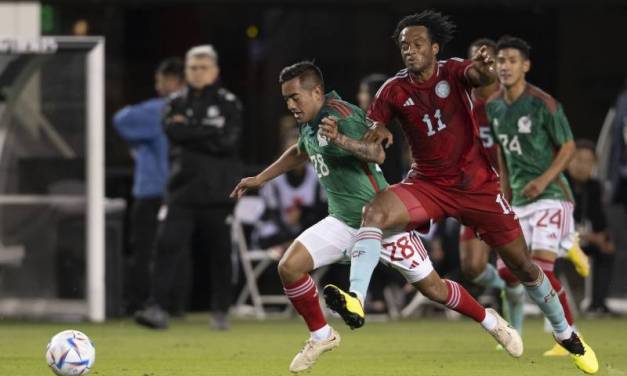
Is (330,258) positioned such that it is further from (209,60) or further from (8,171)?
(8,171)

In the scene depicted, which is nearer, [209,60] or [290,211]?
[209,60]

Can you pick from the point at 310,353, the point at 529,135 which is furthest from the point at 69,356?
the point at 529,135

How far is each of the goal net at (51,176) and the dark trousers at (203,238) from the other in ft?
4.08

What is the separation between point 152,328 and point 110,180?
344 cm

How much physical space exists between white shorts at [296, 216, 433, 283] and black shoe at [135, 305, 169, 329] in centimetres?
437

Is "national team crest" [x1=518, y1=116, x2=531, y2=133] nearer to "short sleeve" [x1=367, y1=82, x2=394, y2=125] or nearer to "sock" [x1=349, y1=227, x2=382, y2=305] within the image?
"short sleeve" [x1=367, y1=82, x2=394, y2=125]

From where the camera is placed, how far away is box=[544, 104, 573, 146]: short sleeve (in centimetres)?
1162

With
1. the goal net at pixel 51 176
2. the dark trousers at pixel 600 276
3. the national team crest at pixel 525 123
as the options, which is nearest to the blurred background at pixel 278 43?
the dark trousers at pixel 600 276

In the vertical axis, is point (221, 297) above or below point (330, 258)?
below

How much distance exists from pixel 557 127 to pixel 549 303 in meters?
1.75

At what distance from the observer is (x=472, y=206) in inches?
394

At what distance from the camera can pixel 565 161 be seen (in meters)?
11.5

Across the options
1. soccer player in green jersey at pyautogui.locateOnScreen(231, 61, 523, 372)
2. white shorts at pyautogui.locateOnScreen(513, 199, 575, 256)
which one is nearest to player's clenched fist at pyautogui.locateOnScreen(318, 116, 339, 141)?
soccer player in green jersey at pyautogui.locateOnScreen(231, 61, 523, 372)

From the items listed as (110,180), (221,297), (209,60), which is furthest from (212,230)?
(110,180)
